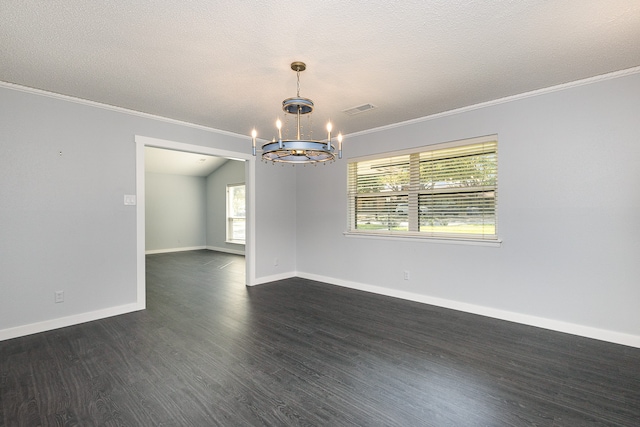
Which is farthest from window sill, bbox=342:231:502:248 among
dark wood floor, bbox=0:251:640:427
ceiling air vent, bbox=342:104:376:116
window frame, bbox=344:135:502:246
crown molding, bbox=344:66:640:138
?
ceiling air vent, bbox=342:104:376:116

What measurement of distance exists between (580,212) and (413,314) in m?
2.04

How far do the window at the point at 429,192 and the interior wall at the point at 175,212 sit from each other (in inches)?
276

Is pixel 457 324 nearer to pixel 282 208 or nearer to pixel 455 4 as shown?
pixel 455 4

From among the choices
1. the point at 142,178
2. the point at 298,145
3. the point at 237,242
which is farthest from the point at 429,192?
the point at 237,242

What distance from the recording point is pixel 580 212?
3068 millimetres

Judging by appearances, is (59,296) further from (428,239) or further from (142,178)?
(428,239)

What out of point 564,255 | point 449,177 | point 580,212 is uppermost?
point 449,177

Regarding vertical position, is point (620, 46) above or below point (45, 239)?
above

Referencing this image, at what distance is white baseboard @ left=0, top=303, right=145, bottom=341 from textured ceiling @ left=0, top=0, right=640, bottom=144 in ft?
8.13

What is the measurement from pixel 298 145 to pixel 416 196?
8.45ft

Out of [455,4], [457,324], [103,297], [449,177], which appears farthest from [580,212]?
[103,297]

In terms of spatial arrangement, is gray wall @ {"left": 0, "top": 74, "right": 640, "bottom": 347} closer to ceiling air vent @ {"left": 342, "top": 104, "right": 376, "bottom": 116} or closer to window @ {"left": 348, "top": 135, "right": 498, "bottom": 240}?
window @ {"left": 348, "top": 135, "right": 498, "bottom": 240}

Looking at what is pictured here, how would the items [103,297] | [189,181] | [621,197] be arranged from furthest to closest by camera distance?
[189,181] < [103,297] < [621,197]

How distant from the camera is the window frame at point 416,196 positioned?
3686 mm
